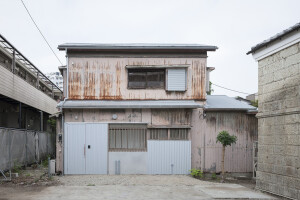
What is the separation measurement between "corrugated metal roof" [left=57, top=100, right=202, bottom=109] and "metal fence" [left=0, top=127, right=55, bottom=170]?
8.80 ft

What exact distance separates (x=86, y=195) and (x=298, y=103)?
698cm

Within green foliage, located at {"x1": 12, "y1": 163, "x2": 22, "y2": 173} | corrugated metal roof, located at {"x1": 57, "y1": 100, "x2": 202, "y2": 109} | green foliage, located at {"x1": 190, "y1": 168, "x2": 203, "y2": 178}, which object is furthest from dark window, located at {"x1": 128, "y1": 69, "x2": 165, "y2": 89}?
green foliage, located at {"x1": 12, "y1": 163, "x2": 22, "y2": 173}

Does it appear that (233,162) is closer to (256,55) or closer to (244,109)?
(244,109)

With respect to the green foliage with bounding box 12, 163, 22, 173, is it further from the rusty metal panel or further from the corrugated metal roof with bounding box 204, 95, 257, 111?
the corrugated metal roof with bounding box 204, 95, 257, 111

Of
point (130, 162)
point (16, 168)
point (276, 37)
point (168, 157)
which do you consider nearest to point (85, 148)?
point (130, 162)

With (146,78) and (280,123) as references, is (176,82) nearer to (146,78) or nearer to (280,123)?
(146,78)

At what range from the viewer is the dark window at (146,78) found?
1402cm

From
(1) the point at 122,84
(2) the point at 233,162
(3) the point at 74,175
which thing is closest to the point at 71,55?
(1) the point at 122,84

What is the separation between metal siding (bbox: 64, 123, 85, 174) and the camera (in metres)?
13.1

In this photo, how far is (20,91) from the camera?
1859 cm

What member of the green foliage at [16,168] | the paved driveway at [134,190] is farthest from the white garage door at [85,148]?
the green foliage at [16,168]

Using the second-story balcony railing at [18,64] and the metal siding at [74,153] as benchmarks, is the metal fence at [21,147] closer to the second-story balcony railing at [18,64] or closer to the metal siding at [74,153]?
the metal siding at [74,153]

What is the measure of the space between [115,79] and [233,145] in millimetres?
6425

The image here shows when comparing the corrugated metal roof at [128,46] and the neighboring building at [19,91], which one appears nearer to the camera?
the corrugated metal roof at [128,46]
